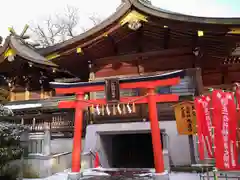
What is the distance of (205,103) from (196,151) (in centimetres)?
333

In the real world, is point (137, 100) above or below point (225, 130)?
above

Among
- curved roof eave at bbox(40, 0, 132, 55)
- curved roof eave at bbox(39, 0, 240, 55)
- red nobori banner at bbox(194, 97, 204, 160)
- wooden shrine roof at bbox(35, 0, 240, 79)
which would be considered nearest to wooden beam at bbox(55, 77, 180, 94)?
red nobori banner at bbox(194, 97, 204, 160)

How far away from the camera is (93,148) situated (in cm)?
1124

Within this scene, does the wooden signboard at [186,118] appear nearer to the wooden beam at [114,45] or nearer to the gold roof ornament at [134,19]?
the gold roof ornament at [134,19]

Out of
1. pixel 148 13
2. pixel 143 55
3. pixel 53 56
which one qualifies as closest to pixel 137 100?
pixel 143 55

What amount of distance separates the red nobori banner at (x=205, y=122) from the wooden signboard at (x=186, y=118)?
114cm

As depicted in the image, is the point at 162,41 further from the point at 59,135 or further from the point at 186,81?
the point at 59,135

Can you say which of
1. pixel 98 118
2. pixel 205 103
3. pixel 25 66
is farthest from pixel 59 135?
pixel 205 103

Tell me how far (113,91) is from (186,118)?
3.21 meters

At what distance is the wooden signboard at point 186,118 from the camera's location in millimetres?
8688

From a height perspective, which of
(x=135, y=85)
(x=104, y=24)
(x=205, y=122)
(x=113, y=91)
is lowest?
(x=205, y=122)

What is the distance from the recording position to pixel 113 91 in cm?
936

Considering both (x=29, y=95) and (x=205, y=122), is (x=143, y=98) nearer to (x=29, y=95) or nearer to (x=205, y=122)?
(x=205, y=122)

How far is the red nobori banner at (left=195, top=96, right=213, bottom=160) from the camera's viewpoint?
281 inches
